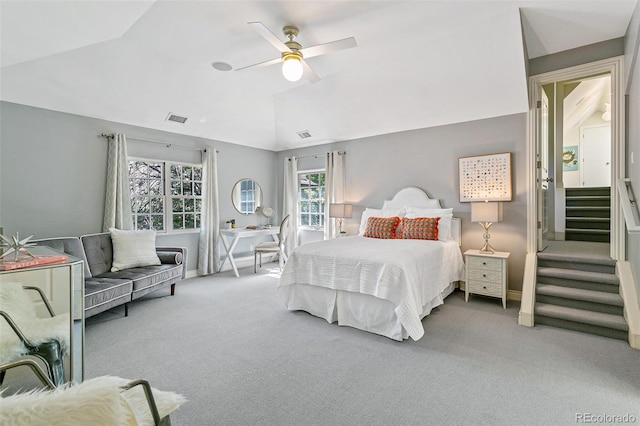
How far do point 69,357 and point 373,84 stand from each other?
4042 millimetres

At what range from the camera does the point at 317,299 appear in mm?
3303

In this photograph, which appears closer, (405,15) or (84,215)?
(405,15)

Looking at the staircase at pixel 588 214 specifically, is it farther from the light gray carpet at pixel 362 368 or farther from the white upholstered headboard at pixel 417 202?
Result: the light gray carpet at pixel 362 368

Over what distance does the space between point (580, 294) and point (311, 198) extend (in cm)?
437

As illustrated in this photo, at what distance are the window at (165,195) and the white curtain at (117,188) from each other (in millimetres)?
254

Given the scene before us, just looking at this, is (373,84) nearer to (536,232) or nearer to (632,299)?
(536,232)

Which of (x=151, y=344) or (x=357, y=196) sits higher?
(x=357, y=196)

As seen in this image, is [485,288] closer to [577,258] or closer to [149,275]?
[577,258]

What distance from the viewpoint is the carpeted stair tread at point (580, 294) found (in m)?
2.86

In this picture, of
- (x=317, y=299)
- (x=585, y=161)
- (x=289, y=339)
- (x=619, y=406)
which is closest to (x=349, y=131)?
(x=317, y=299)

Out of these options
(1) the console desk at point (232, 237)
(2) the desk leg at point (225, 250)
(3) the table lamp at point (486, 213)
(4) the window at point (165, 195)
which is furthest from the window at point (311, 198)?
(3) the table lamp at point (486, 213)

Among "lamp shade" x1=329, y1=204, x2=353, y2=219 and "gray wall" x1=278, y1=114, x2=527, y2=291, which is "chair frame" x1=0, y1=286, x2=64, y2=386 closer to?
"lamp shade" x1=329, y1=204, x2=353, y2=219

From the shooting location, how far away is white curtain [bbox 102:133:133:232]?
4152mm

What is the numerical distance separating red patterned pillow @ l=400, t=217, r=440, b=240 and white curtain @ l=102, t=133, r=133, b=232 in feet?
12.5
